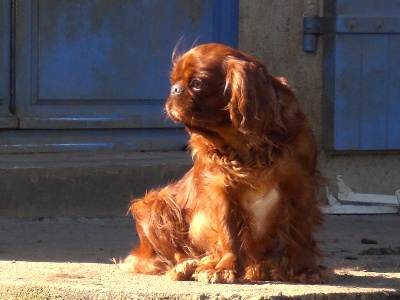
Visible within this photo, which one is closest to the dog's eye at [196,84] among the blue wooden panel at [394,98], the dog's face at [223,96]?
the dog's face at [223,96]

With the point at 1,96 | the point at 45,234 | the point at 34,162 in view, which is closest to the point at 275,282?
the point at 45,234

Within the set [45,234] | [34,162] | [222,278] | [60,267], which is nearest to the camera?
[222,278]

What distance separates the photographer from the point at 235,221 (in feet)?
12.9

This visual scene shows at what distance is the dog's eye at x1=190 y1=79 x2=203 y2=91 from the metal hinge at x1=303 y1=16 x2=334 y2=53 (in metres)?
2.90

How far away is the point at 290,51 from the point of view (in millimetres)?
6574

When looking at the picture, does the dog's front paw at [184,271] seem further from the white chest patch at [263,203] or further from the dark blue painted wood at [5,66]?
the dark blue painted wood at [5,66]

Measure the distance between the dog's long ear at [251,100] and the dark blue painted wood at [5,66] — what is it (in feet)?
9.08

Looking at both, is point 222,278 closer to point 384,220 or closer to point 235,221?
point 235,221

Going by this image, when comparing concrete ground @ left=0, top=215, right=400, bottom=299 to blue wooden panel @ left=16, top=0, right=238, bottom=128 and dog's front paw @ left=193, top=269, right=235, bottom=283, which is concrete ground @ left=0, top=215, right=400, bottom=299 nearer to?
dog's front paw @ left=193, top=269, right=235, bottom=283

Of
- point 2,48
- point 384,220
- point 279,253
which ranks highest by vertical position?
point 2,48

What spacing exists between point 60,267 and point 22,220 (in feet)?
5.01

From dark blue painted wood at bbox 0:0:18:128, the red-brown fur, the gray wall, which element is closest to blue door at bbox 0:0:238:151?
dark blue painted wood at bbox 0:0:18:128

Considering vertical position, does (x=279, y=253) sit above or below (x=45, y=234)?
above

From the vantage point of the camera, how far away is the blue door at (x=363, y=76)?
21.1 feet
